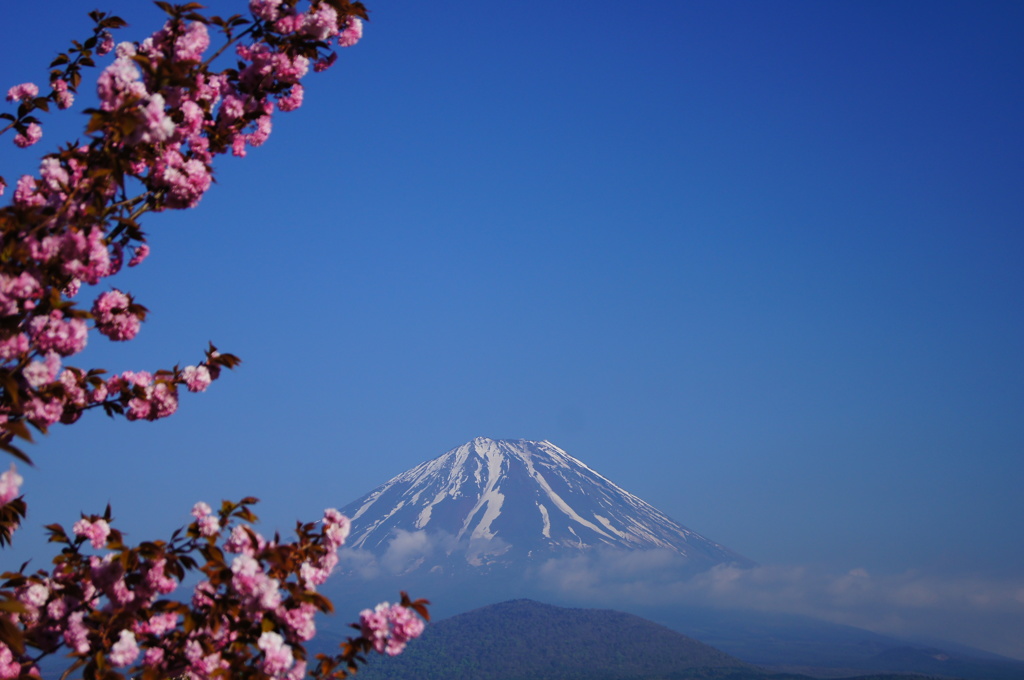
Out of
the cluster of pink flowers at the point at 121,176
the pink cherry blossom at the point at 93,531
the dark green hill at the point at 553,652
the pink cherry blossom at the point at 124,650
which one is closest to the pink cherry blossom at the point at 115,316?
the cluster of pink flowers at the point at 121,176

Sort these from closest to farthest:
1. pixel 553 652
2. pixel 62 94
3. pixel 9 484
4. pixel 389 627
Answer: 1. pixel 9 484
2. pixel 389 627
3. pixel 62 94
4. pixel 553 652

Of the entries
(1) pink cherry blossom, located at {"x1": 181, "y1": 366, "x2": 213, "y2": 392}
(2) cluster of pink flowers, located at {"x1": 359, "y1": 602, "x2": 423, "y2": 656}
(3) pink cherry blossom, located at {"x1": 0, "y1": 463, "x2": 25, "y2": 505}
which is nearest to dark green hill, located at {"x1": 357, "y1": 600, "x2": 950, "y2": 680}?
(2) cluster of pink flowers, located at {"x1": 359, "y1": 602, "x2": 423, "y2": 656}

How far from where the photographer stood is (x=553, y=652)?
460ft

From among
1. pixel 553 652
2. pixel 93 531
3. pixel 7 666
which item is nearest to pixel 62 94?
pixel 93 531

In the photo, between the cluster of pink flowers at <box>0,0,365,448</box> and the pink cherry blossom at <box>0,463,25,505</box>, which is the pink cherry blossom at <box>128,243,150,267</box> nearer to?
the cluster of pink flowers at <box>0,0,365,448</box>

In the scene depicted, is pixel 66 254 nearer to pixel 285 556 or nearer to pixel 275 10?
pixel 285 556

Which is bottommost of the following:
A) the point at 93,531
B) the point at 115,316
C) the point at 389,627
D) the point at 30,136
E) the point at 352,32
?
the point at 389,627

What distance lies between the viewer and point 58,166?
141 inches

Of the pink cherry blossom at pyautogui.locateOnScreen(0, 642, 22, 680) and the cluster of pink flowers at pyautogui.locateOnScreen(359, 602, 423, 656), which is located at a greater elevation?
the cluster of pink flowers at pyautogui.locateOnScreen(359, 602, 423, 656)

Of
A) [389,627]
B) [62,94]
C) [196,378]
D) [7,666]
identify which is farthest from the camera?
[62,94]

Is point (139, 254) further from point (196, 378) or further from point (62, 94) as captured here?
point (62, 94)

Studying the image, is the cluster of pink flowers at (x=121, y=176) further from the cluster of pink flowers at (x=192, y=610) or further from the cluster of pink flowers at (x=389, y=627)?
the cluster of pink flowers at (x=389, y=627)

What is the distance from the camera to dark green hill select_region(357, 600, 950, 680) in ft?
418

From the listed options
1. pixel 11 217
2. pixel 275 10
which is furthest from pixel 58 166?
pixel 275 10
